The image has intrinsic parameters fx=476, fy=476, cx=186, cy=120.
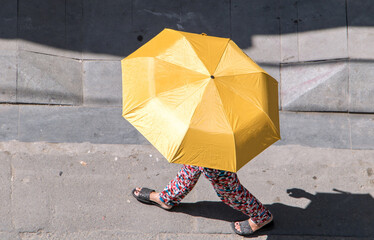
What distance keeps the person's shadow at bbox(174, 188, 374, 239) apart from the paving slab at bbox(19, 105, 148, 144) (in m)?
1.22

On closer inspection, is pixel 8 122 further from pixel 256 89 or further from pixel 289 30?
pixel 289 30

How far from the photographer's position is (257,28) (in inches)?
280

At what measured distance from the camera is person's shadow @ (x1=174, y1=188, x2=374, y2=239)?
5.34m

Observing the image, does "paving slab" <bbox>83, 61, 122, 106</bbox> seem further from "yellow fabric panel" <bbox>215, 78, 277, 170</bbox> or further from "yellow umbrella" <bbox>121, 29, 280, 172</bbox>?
"yellow fabric panel" <bbox>215, 78, 277, 170</bbox>

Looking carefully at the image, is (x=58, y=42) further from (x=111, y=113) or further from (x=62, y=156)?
(x=62, y=156)

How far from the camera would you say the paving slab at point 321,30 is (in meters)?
6.82

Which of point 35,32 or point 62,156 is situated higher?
point 35,32

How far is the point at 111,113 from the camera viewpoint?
6059 mm

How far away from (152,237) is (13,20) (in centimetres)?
350

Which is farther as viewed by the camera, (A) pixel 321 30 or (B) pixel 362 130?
(A) pixel 321 30

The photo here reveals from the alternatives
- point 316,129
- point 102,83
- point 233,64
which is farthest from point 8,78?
point 316,129

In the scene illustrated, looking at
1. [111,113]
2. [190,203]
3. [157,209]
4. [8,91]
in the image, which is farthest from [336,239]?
[8,91]

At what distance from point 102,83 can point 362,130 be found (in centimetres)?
353

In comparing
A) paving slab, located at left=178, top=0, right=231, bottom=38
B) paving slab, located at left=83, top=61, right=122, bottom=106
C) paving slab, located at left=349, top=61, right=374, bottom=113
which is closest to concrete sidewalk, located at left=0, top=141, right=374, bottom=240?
paving slab, located at left=349, top=61, right=374, bottom=113
